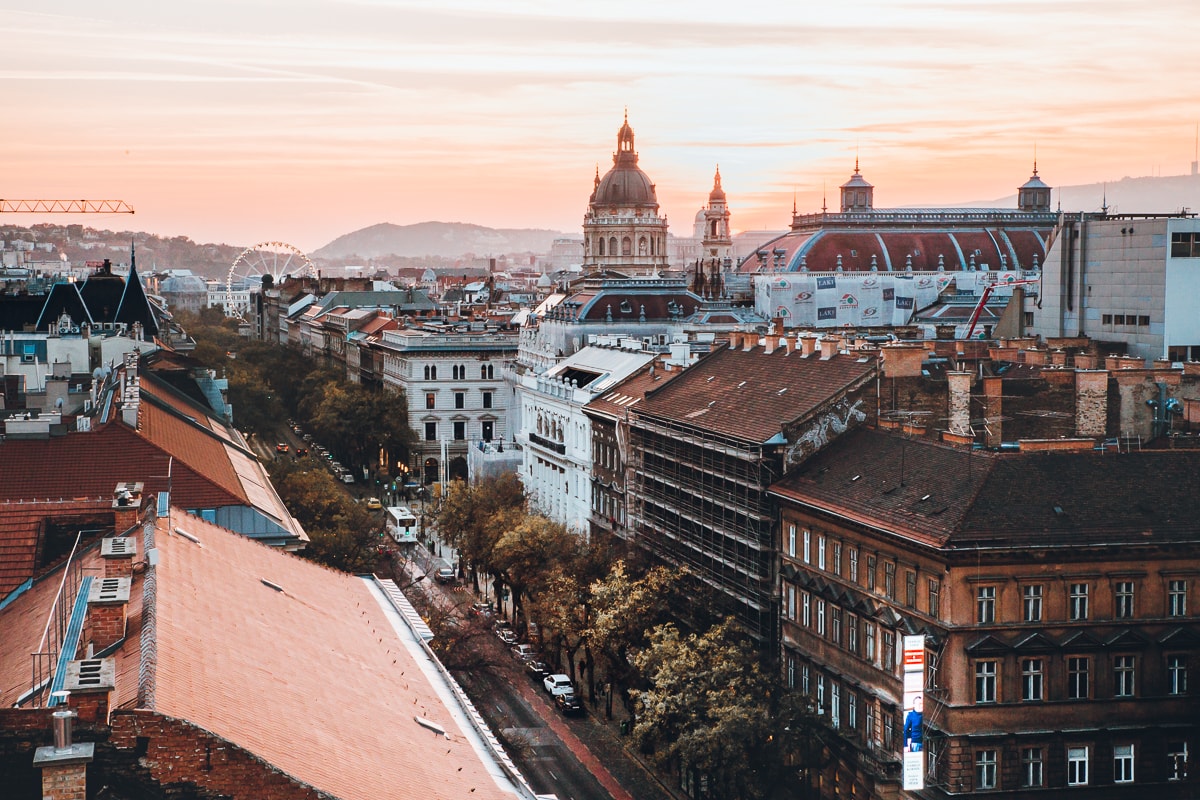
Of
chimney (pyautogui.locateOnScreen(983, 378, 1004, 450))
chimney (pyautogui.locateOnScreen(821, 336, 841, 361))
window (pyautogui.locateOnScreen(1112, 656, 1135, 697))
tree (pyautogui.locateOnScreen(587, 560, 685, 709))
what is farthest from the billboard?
chimney (pyautogui.locateOnScreen(821, 336, 841, 361))

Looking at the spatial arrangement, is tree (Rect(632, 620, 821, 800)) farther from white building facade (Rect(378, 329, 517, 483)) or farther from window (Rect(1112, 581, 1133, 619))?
white building facade (Rect(378, 329, 517, 483))

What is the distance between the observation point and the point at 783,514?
63.6 meters

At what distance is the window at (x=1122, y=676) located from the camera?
2046 inches

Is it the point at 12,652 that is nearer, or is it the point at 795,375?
the point at 12,652

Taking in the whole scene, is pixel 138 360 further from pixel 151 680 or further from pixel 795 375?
pixel 151 680

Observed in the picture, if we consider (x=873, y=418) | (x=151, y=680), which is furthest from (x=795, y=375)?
(x=151, y=680)

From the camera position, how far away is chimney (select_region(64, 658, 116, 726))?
25.4 m

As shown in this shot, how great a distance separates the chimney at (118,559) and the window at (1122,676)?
30756mm

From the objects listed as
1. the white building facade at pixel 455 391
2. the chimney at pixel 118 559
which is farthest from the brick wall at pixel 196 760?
the white building facade at pixel 455 391

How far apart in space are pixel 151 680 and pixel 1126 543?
1338 inches

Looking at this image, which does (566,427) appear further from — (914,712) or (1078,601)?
(914,712)

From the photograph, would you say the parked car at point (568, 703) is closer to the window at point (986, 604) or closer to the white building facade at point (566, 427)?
the white building facade at point (566, 427)

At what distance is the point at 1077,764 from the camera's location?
51656mm

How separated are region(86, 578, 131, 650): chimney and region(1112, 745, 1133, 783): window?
3297 cm
